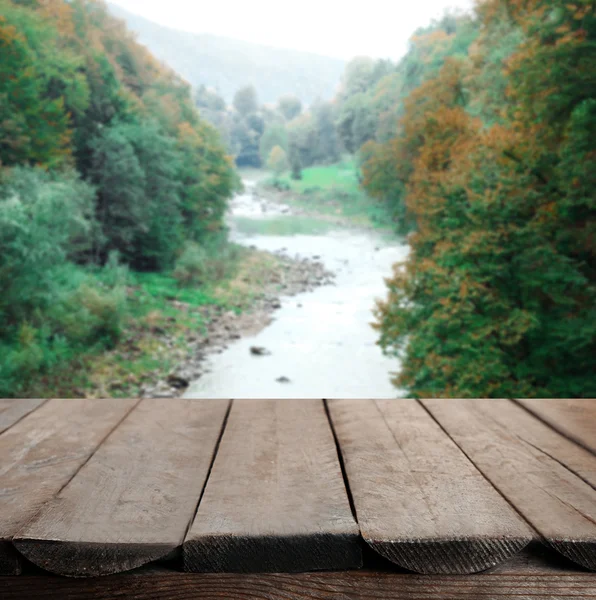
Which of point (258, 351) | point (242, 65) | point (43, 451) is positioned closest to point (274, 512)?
point (43, 451)

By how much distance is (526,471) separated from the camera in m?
0.90

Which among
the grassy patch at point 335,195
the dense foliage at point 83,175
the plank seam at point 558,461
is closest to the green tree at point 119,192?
the dense foliage at point 83,175

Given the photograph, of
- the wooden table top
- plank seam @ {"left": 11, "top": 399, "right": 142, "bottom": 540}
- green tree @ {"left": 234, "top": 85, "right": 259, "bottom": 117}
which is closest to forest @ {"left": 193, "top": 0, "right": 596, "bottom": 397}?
green tree @ {"left": 234, "top": 85, "right": 259, "bottom": 117}

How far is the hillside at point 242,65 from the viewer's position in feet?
14.4

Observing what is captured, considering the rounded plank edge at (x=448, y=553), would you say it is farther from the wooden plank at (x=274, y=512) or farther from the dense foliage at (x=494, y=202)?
the dense foliage at (x=494, y=202)

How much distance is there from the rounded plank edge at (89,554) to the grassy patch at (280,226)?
3.80m

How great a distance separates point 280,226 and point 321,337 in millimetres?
822

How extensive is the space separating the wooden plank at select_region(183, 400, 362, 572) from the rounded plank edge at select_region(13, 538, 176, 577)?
4 cm

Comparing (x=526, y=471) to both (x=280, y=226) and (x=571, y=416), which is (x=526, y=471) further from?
(x=280, y=226)

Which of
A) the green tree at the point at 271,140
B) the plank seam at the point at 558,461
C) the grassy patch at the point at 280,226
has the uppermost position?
the green tree at the point at 271,140

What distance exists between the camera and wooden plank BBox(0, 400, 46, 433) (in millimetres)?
1108

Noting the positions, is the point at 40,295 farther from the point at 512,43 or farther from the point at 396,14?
the point at 512,43

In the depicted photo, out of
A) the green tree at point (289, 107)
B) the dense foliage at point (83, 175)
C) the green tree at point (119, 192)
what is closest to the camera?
the dense foliage at point (83, 175)

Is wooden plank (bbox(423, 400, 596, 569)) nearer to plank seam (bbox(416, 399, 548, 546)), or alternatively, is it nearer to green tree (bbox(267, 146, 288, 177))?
plank seam (bbox(416, 399, 548, 546))
